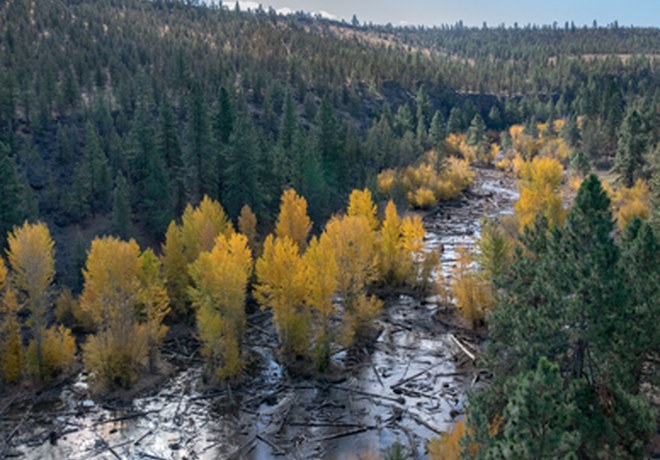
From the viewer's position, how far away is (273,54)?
15988 centimetres

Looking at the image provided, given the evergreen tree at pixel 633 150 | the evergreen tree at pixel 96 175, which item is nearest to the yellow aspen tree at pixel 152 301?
the evergreen tree at pixel 96 175

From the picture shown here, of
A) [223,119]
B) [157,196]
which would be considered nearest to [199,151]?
[157,196]

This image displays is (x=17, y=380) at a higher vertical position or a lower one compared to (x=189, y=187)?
lower

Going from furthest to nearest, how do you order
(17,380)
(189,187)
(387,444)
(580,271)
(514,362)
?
(189,187) < (17,380) < (387,444) < (514,362) < (580,271)

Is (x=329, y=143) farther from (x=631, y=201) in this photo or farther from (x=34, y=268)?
(x=34, y=268)

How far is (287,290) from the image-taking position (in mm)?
40344

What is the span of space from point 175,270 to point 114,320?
10639 millimetres

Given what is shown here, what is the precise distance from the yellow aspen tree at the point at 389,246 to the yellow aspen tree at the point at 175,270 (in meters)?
18.5

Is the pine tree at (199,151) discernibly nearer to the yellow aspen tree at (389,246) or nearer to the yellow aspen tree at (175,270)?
the yellow aspen tree at (175,270)

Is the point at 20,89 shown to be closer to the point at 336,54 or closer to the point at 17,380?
the point at 17,380

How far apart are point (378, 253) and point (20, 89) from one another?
206 feet

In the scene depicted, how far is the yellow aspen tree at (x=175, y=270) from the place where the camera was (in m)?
49.1

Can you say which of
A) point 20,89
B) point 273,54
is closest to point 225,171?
point 20,89

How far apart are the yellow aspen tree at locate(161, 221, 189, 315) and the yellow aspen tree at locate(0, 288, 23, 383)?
12.7 m
